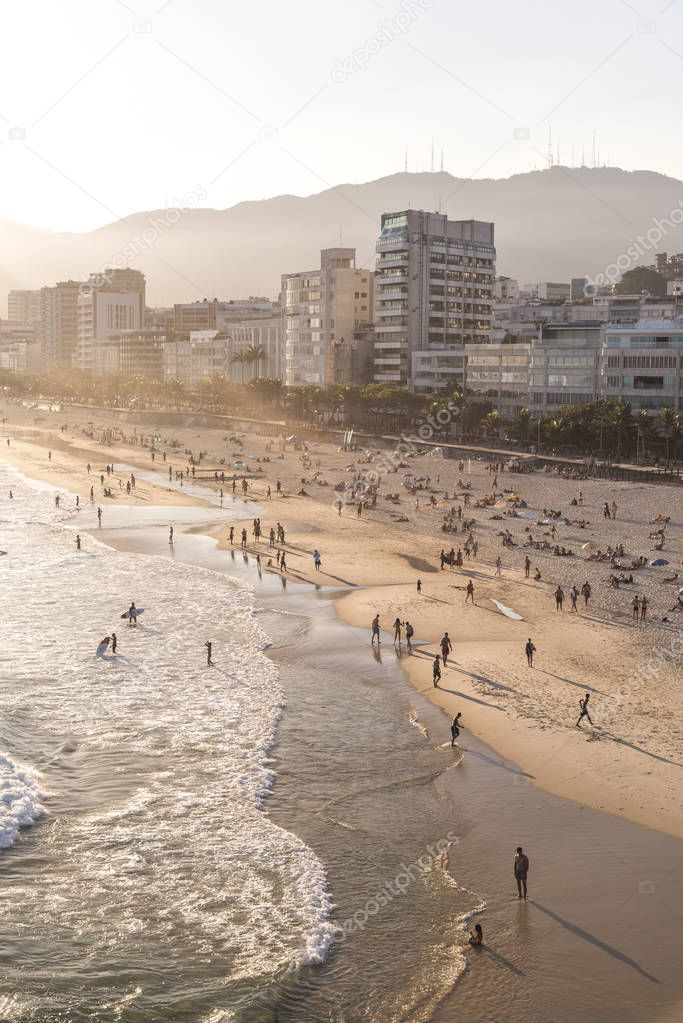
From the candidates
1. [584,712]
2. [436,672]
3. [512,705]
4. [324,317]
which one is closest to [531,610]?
[436,672]

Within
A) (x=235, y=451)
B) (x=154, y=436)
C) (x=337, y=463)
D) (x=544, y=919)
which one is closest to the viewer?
(x=544, y=919)

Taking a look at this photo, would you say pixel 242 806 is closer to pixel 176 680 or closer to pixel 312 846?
pixel 312 846

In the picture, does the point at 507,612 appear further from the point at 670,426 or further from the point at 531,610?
the point at 670,426

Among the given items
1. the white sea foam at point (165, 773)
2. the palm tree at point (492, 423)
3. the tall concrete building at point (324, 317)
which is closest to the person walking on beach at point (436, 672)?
the white sea foam at point (165, 773)

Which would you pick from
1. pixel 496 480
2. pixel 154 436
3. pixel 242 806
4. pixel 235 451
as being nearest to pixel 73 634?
pixel 242 806

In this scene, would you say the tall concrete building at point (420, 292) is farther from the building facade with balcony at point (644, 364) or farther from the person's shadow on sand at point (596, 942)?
the person's shadow on sand at point (596, 942)

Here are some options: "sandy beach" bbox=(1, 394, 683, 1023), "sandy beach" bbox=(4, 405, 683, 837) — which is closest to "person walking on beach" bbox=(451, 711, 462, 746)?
"sandy beach" bbox=(1, 394, 683, 1023)

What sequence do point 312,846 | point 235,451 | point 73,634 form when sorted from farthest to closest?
point 235,451 < point 73,634 < point 312,846
